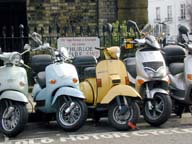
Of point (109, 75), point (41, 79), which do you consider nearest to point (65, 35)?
point (41, 79)

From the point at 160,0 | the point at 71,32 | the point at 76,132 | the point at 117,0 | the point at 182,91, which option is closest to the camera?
the point at 76,132

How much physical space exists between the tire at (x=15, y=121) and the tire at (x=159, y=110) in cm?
194

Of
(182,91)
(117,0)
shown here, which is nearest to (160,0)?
(117,0)

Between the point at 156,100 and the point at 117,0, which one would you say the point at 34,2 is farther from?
the point at 156,100

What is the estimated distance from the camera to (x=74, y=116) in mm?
7492

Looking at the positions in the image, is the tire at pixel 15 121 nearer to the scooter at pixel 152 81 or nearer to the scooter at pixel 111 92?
the scooter at pixel 111 92

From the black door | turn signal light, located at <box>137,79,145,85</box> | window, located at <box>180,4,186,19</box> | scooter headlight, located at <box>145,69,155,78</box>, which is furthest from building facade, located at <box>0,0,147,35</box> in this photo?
window, located at <box>180,4,186,19</box>

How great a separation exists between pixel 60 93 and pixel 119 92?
2.93 feet

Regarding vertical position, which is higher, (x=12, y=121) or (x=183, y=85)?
(x=183, y=85)

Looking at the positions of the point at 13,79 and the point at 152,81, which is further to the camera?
the point at 152,81

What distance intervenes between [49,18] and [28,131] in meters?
5.98

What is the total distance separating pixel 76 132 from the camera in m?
7.59

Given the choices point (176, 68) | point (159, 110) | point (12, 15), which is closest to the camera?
point (159, 110)

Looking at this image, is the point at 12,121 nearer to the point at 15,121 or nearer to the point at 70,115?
the point at 15,121
